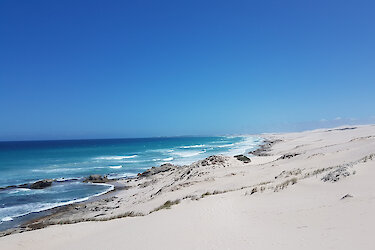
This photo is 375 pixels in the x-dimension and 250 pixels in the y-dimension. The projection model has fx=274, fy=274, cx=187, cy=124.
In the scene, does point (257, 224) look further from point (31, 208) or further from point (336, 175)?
point (31, 208)

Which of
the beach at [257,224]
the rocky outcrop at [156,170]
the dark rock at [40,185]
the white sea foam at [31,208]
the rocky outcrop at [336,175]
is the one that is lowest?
the white sea foam at [31,208]

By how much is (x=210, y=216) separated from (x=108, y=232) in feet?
13.9

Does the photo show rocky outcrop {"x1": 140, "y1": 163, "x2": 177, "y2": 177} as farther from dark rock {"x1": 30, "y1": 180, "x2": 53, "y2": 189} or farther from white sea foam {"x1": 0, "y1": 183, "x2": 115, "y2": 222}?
white sea foam {"x1": 0, "y1": 183, "x2": 115, "y2": 222}

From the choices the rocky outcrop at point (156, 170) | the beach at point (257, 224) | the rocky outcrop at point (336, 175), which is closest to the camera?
the beach at point (257, 224)

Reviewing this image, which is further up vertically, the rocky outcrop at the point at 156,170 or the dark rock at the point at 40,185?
the rocky outcrop at the point at 156,170

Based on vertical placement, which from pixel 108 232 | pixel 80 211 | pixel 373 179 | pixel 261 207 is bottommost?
pixel 80 211

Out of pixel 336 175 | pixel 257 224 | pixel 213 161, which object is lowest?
pixel 257 224

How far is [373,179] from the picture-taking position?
12406 millimetres

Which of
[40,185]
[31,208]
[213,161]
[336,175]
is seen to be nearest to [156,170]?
[213,161]

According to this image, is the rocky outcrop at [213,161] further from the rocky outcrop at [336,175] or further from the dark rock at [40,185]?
the dark rock at [40,185]

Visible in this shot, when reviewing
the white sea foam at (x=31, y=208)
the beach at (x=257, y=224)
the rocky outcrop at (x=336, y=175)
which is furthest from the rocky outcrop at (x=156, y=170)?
the rocky outcrop at (x=336, y=175)

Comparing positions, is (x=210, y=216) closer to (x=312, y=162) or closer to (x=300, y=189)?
(x=300, y=189)

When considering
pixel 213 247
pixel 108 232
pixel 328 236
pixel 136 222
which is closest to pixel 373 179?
pixel 328 236

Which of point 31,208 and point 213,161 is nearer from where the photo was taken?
point 31,208
